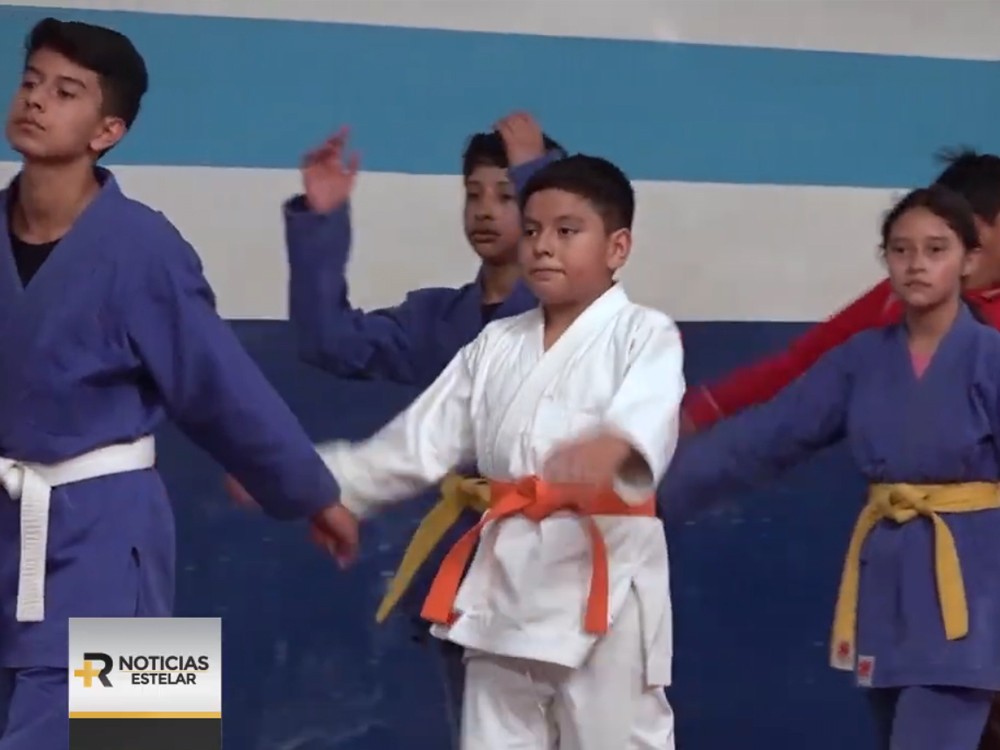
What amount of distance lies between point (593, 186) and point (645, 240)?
1.86 ft

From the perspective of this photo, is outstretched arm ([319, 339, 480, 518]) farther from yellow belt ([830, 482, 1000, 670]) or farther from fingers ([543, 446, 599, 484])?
yellow belt ([830, 482, 1000, 670])

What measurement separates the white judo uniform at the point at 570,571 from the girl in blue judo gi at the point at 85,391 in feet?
0.88

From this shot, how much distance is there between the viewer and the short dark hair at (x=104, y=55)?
1812 mm

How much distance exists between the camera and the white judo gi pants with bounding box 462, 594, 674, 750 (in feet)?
6.19

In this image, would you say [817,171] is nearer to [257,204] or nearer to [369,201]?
[369,201]

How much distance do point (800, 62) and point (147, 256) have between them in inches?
52.6

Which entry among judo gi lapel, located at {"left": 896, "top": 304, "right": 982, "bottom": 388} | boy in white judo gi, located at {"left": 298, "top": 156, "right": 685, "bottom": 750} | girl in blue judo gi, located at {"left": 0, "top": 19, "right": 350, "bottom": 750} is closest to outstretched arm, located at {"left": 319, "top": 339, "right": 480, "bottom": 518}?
boy in white judo gi, located at {"left": 298, "top": 156, "right": 685, "bottom": 750}

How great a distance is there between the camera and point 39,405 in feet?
5.51

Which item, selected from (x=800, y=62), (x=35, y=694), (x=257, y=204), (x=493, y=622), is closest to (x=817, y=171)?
(x=800, y=62)

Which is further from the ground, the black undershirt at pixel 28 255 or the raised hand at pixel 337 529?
the black undershirt at pixel 28 255

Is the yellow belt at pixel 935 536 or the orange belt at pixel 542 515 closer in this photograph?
the orange belt at pixel 542 515

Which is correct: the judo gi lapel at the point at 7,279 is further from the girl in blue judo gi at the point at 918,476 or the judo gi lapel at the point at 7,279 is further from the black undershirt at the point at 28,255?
the girl in blue judo gi at the point at 918,476

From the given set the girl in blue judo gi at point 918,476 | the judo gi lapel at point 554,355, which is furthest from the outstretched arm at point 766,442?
the judo gi lapel at point 554,355

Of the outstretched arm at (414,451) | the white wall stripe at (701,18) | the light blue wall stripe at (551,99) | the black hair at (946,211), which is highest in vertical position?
the white wall stripe at (701,18)
